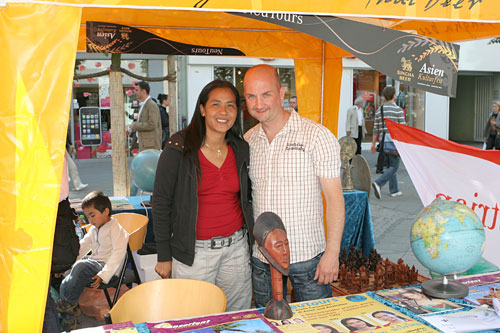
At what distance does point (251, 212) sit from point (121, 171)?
4.65m

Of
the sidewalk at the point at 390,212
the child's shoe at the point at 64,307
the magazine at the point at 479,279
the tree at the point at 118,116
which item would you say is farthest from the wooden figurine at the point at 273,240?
the tree at the point at 118,116

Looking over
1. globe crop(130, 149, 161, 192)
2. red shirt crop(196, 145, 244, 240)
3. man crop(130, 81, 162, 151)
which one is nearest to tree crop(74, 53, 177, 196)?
man crop(130, 81, 162, 151)

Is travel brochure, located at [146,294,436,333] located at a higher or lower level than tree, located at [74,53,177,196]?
lower

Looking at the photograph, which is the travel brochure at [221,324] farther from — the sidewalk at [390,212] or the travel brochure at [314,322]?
the sidewalk at [390,212]

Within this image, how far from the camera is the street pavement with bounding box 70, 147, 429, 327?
18.7ft

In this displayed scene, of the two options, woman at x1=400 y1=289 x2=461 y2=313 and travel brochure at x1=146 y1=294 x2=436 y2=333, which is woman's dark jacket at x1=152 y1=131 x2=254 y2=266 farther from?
woman at x1=400 y1=289 x2=461 y2=313

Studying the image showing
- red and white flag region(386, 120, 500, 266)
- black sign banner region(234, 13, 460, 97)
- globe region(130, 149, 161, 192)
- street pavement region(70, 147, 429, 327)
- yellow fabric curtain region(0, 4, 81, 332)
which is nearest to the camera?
yellow fabric curtain region(0, 4, 81, 332)

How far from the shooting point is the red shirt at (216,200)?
256 centimetres

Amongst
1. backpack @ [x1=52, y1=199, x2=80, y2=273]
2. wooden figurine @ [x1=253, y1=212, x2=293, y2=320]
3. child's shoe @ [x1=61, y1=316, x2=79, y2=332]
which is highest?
wooden figurine @ [x1=253, y1=212, x2=293, y2=320]

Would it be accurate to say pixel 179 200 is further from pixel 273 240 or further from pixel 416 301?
pixel 416 301

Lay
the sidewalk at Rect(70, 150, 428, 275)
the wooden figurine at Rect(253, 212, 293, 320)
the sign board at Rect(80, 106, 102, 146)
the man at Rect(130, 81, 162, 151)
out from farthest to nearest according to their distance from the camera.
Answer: the sign board at Rect(80, 106, 102, 146) → the man at Rect(130, 81, 162, 151) → the sidewalk at Rect(70, 150, 428, 275) → the wooden figurine at Rect(253, 212, 293, 320)

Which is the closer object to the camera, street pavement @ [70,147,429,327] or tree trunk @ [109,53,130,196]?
street pavement @ [70,147,429,327]

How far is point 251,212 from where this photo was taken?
266 cm

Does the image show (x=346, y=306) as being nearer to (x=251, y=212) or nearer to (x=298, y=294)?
(x=298, y=294)
